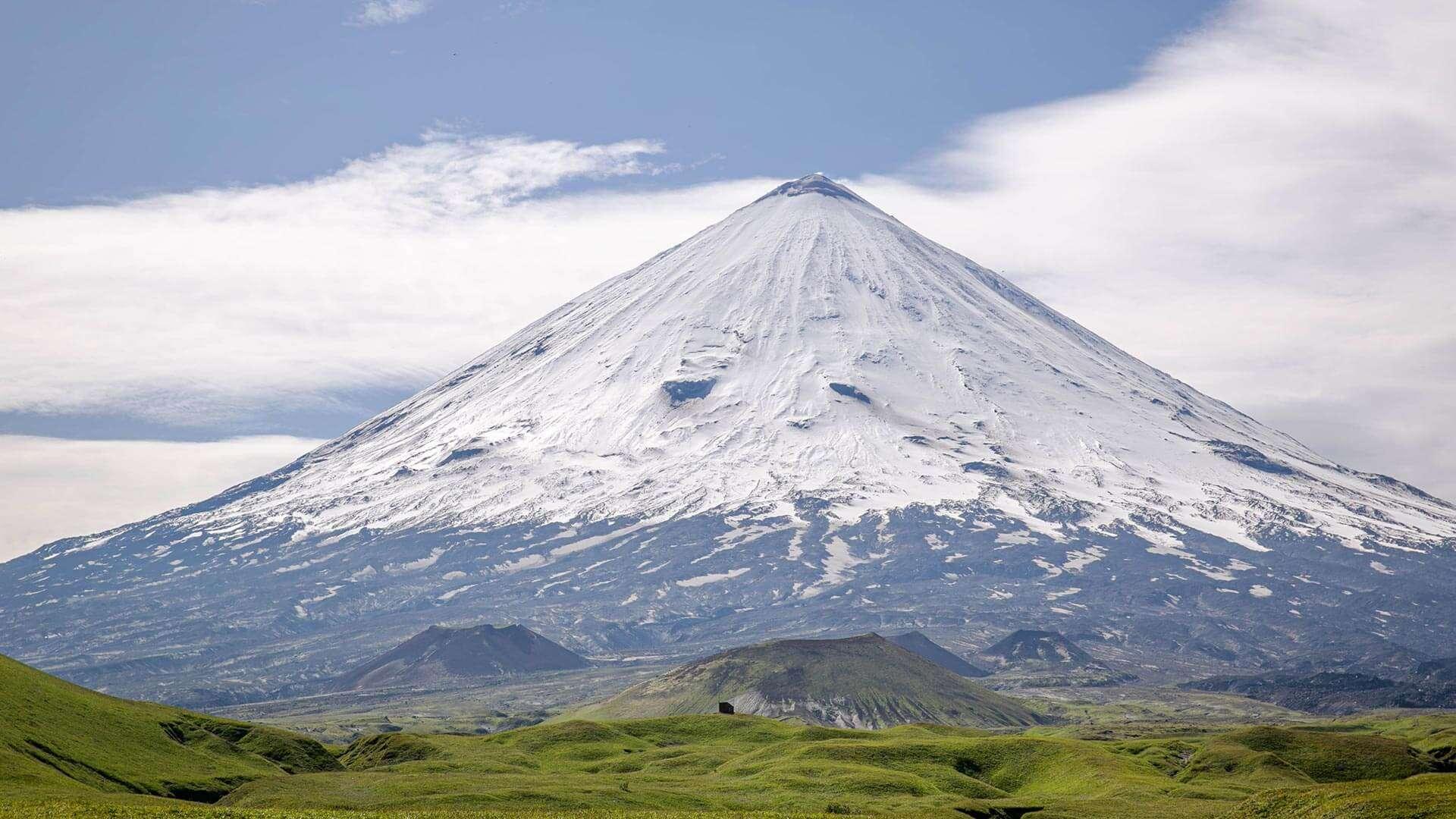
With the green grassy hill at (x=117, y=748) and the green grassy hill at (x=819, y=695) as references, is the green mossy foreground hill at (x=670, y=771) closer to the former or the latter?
the green grassy hill at (x=117, y=748)

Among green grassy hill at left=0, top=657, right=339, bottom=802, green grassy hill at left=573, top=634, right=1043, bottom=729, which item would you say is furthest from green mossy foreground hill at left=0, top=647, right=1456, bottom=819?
green grassy hill at left=573, top=634, right=1043, bottom=729

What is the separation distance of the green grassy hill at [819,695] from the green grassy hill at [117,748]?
89.7 metres

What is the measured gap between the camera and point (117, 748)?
81.2 meters

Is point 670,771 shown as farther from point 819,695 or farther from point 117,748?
point 819,695

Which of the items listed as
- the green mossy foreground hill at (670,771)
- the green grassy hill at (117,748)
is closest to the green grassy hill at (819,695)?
the green mossy foreground hill at (670,771)

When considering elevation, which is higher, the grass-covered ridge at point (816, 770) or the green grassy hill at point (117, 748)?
the green grassy hill at point (117, 748)

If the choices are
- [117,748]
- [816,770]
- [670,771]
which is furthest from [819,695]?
[117,748]

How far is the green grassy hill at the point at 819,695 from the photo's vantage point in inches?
7156

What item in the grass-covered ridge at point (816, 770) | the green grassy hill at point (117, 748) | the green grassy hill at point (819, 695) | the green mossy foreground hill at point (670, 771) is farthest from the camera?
the green grassy hill at point (819, 695)

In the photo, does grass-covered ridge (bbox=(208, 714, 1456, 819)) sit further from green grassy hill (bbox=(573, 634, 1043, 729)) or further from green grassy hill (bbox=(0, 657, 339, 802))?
green grassy hill (bbox=(573, 634, 1043, 729))

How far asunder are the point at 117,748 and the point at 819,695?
116635 millimetres

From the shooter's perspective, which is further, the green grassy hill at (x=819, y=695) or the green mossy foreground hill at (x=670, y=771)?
the green grassy hill at (x=819, y=695)

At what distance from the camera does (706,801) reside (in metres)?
86.7

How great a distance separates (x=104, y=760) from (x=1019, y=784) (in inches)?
2483
